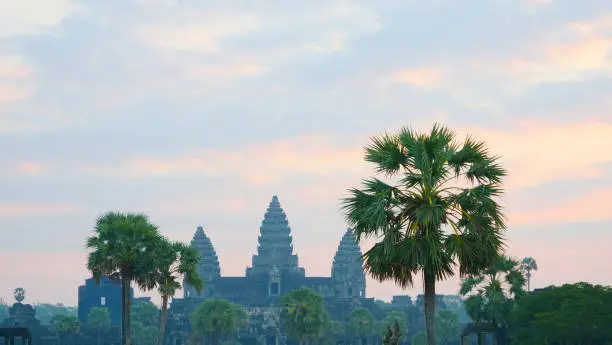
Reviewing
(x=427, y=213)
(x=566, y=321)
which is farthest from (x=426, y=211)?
(x=566, y=321)

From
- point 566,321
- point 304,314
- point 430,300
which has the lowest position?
point 566,321

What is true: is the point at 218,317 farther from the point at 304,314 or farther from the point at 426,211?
the point at 426,211

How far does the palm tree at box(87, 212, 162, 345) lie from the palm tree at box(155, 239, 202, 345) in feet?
1.57

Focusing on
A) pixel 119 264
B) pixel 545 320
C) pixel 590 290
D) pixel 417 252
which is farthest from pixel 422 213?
pixel 590 290

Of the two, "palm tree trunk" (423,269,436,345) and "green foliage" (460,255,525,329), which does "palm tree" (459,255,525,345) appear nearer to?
"green foliage" (460,255,525,329)

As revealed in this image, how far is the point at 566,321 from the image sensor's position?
317 feet

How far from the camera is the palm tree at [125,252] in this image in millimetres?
69188

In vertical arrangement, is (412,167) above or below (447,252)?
above

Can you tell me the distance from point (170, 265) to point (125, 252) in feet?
10.8

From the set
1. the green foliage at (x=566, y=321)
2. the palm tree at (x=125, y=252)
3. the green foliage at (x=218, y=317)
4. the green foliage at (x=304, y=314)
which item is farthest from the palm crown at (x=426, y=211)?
the green foliage at (x=218, y=317)

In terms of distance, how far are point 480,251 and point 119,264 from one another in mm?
38816

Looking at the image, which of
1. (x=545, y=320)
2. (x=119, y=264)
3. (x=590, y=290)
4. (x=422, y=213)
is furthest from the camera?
(x=590, y=290)

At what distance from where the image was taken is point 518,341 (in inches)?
3856

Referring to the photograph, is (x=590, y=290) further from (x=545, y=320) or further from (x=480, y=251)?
(x=480, y=251)
